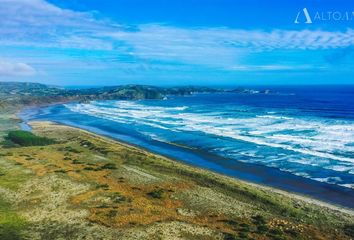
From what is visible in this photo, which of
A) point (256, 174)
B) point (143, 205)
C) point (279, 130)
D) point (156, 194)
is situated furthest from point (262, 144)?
point (143, 205)

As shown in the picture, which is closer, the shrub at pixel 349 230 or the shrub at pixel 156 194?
the shrub at pixel 349 230

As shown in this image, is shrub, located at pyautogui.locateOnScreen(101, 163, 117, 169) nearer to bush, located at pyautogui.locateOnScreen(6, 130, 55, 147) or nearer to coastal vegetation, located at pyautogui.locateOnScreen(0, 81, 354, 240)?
coastal vegetation, located at pyautogui.locateOnScreen(0, 81, 354, 240)

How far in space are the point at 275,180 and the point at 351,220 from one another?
1637 cm

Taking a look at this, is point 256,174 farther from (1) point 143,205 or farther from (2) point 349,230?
(1) point 143,205

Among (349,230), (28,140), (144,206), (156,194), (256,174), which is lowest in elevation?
(256,174)

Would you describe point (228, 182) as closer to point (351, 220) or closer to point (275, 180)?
point (275, 180)

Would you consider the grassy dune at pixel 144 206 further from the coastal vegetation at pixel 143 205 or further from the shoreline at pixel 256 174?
the shoreline at pixel 256 174

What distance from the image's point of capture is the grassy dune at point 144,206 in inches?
1437

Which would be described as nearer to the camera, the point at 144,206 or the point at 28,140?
the point at 144,206

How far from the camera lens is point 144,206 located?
4234cm

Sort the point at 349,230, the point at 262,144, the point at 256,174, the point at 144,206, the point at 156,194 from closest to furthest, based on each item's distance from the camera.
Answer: the point at 349,230 → the point at 144,206 → the point at 156,194 → the point at 256,174 → the point at 262,144

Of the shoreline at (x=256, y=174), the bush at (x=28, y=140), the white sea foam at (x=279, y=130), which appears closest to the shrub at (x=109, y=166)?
the shoreline at (x=256, y=174)

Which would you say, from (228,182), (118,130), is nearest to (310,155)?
(228,182)

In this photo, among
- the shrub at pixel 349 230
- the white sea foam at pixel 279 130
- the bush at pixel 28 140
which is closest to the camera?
the shrub at pixel 349 230
